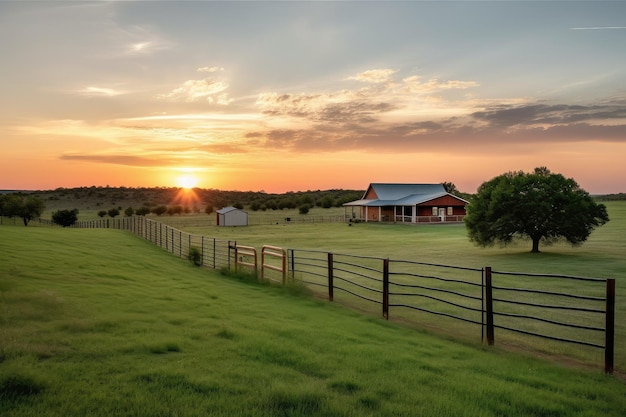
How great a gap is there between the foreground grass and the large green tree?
2338cm

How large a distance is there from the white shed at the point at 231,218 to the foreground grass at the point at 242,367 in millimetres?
61535

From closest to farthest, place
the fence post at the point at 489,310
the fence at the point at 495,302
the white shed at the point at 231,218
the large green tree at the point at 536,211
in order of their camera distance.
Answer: the fence at the point at 495,302
the fence post at the point at 489,310
the large green tree at the point at 536,211
the white shed at the point at 231,218

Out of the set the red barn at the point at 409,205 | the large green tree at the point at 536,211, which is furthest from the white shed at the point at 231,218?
the large green tree at the point at 536,211

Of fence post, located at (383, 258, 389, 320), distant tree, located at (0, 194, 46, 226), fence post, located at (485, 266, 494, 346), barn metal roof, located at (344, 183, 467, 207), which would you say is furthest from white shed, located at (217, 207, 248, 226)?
fence post, located at (485, 266, 494, 346)

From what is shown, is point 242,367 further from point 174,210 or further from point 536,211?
point 174,210

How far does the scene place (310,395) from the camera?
571 centimetres

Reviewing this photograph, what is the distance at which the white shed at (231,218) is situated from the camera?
7338 centimetres

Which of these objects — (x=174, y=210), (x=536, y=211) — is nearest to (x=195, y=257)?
(x=536, y=211)

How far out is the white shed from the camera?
7338 centimetres

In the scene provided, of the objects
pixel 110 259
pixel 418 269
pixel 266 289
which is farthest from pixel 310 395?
pixel 418 269

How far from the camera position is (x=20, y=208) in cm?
7919

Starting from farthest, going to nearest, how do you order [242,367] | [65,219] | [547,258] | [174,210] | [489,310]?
[174,210], [65,219], [547,258], [489,310], [242,367]

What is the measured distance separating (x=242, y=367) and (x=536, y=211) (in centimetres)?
2881

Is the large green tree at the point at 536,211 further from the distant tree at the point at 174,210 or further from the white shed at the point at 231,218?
the distant tree at the point at 174,210
